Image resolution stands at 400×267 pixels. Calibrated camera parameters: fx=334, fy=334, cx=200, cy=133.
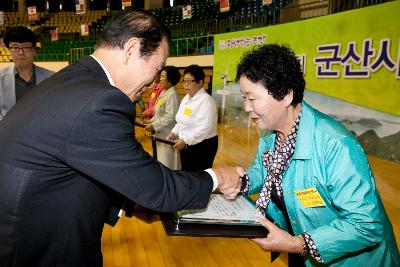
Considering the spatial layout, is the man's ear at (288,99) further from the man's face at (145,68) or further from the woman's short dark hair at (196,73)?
the woman's short dark hair at (196,73)

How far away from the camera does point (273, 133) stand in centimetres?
150

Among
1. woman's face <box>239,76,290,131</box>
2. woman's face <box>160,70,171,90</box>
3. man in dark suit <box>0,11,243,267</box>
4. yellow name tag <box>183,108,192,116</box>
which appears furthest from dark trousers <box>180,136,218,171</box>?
man in dark suit <box>0,11,243,267</box>

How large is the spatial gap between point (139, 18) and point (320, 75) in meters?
5.77

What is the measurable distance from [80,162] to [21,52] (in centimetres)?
197

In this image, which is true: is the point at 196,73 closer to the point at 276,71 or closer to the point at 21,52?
the point at 21,52

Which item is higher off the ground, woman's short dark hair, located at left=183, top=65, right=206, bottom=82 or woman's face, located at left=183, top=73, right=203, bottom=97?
woman's short dark hair, located at left=183, top=65, right=206, bottom=82

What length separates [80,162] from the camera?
0.85 meters

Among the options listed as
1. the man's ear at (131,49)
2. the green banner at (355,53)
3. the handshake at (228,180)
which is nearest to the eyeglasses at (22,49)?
the man's ear at (131,49)

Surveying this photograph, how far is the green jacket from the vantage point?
1.08 m

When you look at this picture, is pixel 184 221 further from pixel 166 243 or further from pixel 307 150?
pixel 166 243

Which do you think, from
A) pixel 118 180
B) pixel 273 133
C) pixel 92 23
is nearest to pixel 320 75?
pixel 273 133

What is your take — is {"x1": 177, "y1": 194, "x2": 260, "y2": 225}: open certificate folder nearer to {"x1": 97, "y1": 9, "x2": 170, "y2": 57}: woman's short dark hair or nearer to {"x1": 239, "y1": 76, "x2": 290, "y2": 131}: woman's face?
{"x1": 239, "y1": 76, "x2": 290, "y2": 131}: woman's face

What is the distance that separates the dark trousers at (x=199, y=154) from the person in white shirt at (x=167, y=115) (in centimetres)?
33

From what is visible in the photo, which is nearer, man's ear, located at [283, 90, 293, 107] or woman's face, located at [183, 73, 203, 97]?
man's ear, located at [283, 90, 293, 107]
